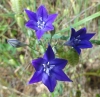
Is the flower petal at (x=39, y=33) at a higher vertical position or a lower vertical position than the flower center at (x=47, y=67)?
higher

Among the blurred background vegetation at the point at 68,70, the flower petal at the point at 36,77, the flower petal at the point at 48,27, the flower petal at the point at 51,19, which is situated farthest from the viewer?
the blurred background vegetation at the point at 68,70

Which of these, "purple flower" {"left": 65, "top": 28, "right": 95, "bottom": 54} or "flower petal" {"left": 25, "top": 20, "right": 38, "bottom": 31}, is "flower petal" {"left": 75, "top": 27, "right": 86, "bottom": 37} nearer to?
"purple flower" {"left": 65, "top": 28, "right": 95, "bottom": 54}

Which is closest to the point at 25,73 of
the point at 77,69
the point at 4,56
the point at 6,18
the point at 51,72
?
the point at 4,56

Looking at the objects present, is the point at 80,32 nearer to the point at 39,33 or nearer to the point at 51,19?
the point at 51,19

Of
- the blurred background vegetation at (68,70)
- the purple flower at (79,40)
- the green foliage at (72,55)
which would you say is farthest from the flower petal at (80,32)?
the blurred background vegetation at (68,70)

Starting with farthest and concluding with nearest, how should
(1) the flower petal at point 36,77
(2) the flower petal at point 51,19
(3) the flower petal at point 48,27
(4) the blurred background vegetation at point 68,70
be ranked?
(4) the blurred background vegetation at point 68,70, (2) the flower petal at point 51,19, (3) the flower petal at point 48,27, (1) the flower petal at point 36,77

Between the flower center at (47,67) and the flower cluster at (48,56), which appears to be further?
the flower center at (47,67)

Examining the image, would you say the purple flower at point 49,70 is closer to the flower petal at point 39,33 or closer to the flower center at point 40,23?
the flower petal at point 39,33
